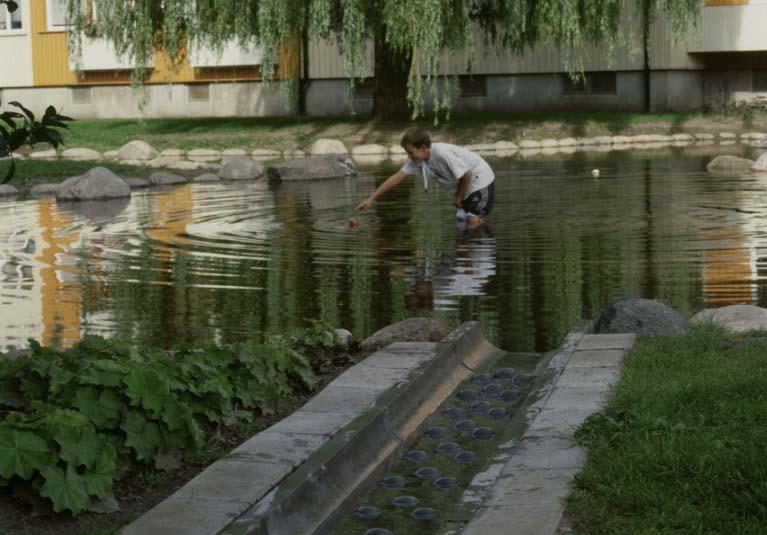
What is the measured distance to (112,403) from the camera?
239 inches

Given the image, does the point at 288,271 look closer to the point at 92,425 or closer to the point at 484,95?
the point at 92,425

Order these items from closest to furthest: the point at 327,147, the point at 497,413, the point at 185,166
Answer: the point at 497,413 < the point at 185,166 < the point at 327,147

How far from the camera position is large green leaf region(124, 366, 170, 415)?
6.05 m

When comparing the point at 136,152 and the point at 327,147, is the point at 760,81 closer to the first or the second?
the point at 327,147

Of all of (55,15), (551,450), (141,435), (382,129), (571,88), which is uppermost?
(55,15)

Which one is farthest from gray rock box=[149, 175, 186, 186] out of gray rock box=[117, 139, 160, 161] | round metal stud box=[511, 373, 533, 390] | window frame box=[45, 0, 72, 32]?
window frame box=[45, 0, 72, 32]

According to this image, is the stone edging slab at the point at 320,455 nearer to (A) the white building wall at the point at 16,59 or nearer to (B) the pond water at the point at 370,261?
(B) the pond water at the point at 370,261

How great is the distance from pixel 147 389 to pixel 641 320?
3.89m

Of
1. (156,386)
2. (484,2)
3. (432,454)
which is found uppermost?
(484,2)

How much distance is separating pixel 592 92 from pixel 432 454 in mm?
35700

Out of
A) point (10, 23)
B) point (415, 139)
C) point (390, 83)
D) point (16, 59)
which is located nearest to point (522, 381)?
point (415, 139)

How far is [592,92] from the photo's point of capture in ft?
136

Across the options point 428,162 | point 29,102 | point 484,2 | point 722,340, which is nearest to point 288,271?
point 428,162

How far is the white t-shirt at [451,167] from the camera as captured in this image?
1617 cm
